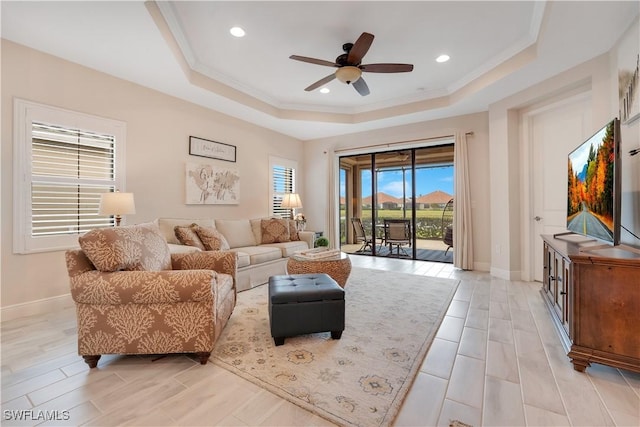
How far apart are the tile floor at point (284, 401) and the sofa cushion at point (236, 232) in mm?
2105

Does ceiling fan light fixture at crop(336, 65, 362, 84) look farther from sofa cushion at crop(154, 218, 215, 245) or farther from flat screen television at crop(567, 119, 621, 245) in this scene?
sofa cushion at crop(154, 218, 215, 245)

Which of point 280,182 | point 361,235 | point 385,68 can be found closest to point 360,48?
point 385,68

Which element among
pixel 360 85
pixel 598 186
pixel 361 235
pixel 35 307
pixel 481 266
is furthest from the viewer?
pixel 361 235

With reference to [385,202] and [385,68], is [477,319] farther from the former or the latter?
[385,202]

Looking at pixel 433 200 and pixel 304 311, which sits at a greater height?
pixel 433 200

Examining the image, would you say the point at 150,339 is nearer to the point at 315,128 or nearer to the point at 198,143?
the point at 198,143

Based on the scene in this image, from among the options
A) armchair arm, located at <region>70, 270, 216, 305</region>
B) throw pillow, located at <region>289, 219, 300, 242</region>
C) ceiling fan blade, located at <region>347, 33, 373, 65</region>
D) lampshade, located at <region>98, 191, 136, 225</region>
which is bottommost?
armchair arm, located at <region>70, 270, 216, 305</region>

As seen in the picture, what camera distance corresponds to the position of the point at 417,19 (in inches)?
107

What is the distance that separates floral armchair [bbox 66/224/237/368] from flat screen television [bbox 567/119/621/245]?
2.76m

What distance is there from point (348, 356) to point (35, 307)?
320 centimetres

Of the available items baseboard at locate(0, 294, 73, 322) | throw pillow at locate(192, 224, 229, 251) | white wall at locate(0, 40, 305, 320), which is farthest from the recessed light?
baseboard at locate(0, 294, 73, 322)

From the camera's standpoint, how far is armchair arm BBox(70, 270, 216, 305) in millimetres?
1740

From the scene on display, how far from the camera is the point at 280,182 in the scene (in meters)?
5.94

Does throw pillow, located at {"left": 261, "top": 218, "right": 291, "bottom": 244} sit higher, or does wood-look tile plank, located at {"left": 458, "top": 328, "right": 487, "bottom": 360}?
throw pillow, located at {"left": 261, "top": 218, "right": 291, "bottom": 244}
